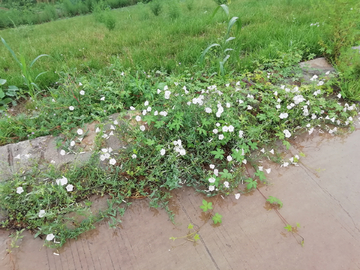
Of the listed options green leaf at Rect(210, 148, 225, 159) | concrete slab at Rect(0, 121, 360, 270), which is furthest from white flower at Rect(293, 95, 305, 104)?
green leaf at Rect(210, 148, 225, 159)

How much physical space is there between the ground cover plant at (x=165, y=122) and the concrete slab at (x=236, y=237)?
0.34ft

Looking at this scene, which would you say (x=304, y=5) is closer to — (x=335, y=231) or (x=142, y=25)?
(x=142, y=25)

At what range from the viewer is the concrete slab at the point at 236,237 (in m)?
1.76

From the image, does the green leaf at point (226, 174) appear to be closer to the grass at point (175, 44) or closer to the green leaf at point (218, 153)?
the green leaf at point (218, 153)

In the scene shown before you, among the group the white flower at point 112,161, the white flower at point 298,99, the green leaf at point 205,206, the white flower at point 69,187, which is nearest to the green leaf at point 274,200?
the green leaf at point 205,206

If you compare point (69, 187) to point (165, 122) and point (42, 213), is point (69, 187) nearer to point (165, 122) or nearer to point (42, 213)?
point (42, 213)

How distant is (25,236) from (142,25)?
15.3 feet

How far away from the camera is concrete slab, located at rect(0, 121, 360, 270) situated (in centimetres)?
176

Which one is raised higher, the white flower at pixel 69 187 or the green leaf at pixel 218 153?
the green leaf at pixel 218 153

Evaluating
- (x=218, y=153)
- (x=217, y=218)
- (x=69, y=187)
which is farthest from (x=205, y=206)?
(x=69, y=187)

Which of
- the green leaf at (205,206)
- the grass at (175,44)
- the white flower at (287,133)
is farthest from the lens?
the grass at (175,44)

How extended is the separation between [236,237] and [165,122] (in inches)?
48.3

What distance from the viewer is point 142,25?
5.33m

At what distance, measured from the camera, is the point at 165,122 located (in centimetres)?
248
